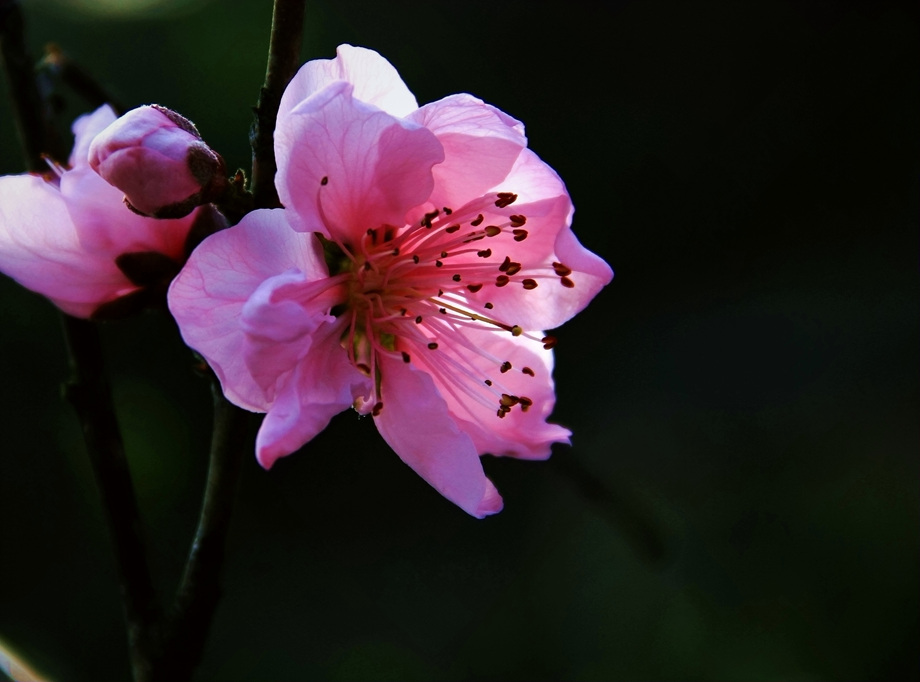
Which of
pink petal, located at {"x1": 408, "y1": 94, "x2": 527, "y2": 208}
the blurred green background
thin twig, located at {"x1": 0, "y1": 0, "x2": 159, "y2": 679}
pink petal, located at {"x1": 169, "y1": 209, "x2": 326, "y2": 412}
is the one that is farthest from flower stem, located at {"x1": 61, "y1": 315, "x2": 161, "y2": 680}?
the blurred green background

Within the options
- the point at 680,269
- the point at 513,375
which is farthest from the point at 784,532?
the point at 513,375

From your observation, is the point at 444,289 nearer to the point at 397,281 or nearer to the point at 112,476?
the point at 397,281

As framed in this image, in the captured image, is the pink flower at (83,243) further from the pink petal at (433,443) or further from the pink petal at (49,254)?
the pink petal at (433,443)

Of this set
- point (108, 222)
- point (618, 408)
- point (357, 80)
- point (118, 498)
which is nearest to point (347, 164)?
point (357, 80)

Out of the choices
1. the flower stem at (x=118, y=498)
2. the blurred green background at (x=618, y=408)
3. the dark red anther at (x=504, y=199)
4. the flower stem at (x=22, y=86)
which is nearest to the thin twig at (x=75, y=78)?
the flower stem at (x=22, y=86)

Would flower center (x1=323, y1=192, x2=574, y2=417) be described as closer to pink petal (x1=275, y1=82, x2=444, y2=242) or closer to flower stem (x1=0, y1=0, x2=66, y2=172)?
pink petal (x1=275, y1=82, x2=444, y2=242)
